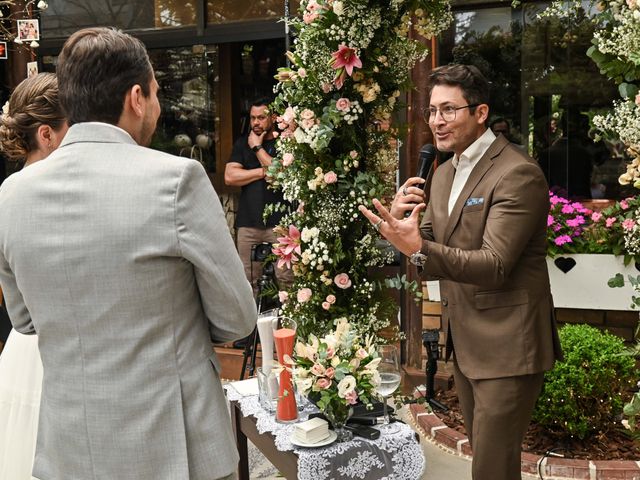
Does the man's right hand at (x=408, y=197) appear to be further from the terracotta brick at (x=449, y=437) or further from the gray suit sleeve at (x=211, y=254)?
the terracotta brick at (x=449, y=437)

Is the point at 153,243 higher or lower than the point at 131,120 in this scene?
lower

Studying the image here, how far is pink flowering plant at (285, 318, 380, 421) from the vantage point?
2.69 meters

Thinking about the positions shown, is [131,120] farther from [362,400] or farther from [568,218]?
[568,218]

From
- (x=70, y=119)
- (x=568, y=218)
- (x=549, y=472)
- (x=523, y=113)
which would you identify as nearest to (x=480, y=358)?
(x=549, y=472)

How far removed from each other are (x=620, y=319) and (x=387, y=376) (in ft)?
9.56

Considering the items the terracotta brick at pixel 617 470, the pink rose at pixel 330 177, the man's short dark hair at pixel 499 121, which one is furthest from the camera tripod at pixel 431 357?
the pink rose at pixel 330 177

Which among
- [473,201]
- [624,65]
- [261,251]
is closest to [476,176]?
[473,201]

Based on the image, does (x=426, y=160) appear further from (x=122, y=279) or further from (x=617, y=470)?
(x=617, y=470)

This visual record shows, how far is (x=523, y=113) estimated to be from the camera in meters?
5.84

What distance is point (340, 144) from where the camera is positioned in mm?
3574

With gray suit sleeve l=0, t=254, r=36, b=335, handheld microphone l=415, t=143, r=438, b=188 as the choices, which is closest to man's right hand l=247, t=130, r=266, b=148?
handheld microphone l=415, t=143, r=438, b=188

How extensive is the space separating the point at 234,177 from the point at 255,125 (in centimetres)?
44

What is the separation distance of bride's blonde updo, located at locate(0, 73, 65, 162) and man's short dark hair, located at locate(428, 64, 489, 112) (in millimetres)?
1432

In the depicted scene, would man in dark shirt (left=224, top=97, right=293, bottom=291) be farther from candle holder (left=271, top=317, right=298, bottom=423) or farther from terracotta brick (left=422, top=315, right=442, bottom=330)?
candle holder (left=271, top=317, right=298, bottom=423)
